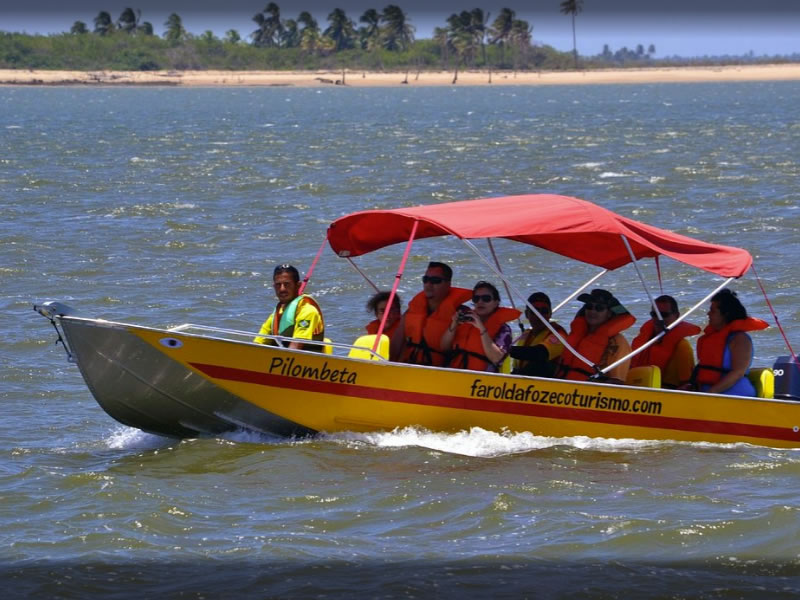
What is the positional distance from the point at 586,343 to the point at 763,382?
1.51 meters

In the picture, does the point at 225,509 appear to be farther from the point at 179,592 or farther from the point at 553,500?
the point at 553,500

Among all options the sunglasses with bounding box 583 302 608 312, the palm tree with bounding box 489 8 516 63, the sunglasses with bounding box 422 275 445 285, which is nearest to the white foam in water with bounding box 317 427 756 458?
the sunglasses with bounding box 583 302 608 312

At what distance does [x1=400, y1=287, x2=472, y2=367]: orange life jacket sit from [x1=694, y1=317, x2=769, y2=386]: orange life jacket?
6.34 ft

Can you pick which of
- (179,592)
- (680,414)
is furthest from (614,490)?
(179,592)

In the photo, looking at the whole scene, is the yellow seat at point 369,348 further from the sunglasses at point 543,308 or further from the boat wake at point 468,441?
the sunglasses at point 543,308

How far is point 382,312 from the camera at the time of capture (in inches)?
446

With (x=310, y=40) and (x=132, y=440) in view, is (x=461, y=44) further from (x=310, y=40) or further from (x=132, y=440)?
(x=132, y=440)

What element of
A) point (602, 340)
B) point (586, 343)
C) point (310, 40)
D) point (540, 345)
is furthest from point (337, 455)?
point (310, 40)

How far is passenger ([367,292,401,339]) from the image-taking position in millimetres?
11305

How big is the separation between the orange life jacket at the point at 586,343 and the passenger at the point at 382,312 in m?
1.41

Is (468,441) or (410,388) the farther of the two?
(468,441)

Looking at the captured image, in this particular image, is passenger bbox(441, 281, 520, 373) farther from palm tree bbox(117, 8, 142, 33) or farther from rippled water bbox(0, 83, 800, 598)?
palm tree bbox(117, 8, 142, 33)

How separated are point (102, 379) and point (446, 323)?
2.72m

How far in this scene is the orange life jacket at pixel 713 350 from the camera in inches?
438
